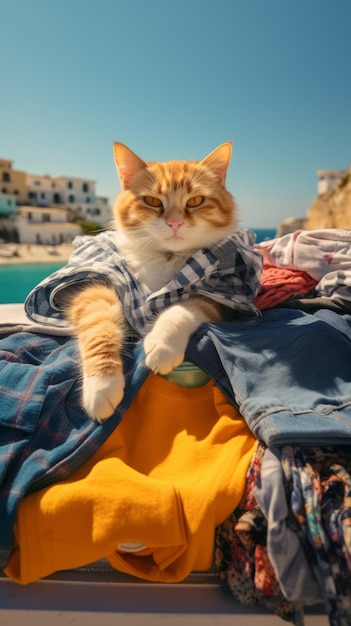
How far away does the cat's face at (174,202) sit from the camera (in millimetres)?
913

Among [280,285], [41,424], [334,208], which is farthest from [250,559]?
[334,208]

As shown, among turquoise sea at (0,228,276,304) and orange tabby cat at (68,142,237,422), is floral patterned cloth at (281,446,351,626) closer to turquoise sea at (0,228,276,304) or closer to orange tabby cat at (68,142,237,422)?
orange tabby cat at (68,142,237,422)

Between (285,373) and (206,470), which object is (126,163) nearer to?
(285,373)

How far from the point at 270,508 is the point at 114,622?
0.28m

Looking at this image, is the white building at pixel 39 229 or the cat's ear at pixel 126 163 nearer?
the cat's ear at pixel 126 163

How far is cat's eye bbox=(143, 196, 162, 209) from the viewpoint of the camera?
966mm

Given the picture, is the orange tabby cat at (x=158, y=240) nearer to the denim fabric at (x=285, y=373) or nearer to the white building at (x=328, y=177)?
the denim fabric at (x=285, y=373)

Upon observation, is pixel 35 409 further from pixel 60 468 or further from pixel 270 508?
pixel 270 508

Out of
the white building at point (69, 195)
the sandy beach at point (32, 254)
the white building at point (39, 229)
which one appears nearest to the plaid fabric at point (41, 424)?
the sandy beach at point (32, 254)

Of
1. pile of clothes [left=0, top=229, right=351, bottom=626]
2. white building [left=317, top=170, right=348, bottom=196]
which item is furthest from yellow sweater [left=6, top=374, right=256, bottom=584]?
white building [left=317, top=170, right=348, bottom=196]

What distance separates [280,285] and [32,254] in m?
14.4

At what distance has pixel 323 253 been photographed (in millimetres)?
1133

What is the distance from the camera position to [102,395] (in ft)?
2.16

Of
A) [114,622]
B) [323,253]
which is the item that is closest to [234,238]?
[323,253]
